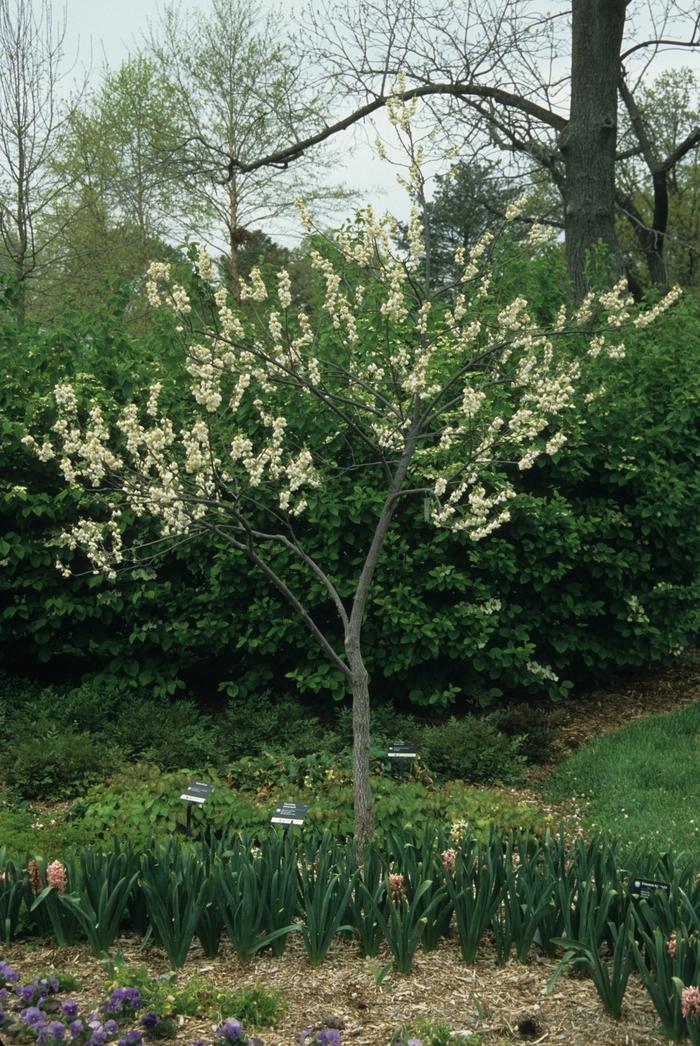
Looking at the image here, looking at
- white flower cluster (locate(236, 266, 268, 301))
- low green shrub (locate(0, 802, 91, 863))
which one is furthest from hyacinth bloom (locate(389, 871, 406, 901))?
white flower cluster (locate(236, 266, 268, 301))

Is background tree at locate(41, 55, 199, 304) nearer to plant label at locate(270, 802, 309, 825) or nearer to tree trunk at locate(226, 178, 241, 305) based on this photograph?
tree trunk at locate(226, 178, 241, 305)

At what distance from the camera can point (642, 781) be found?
646 centimetres

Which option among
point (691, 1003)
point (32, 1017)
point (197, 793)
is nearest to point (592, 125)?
point (197, 793)

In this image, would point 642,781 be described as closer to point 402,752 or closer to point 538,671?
point 538,671

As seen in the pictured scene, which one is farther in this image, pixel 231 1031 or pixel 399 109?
pixel 399 109

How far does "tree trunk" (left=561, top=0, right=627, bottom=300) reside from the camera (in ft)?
36.1

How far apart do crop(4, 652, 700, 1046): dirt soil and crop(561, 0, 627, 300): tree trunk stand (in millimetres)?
8537

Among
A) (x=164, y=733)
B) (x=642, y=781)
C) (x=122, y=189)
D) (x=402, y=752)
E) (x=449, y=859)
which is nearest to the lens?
(x=449, y=859)

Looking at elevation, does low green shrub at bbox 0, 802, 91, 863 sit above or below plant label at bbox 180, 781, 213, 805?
below

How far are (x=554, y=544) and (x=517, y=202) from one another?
3109 millimetres

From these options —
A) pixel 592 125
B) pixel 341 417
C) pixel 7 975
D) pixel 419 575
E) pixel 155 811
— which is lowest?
pixel 7 975

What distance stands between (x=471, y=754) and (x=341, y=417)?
2.33 m

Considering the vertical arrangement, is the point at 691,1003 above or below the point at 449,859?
below

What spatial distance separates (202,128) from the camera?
2209 centimetres
